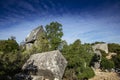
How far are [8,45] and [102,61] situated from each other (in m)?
19.3

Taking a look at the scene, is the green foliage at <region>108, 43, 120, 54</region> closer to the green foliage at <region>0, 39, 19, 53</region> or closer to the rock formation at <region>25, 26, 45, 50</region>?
the rock formation at <region>25, 26, 45, 50</region>

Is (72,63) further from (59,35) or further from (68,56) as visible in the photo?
(59,35)

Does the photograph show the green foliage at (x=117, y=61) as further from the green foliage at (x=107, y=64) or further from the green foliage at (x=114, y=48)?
the green foliage at (x=114, y=48)

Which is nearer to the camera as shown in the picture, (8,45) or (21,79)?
(21,79)

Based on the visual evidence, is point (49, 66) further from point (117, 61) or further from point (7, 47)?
point (117, 61)

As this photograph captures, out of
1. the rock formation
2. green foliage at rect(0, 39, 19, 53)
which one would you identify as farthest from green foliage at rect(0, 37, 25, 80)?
the rock formation

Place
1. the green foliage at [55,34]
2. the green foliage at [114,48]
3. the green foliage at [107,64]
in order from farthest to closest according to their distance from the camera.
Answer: the green foliage at [114,48] < the green foliage at [107,64] < the green foliage at [55,34]

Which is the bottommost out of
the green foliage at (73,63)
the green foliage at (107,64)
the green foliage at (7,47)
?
the green foliage at (107,64)

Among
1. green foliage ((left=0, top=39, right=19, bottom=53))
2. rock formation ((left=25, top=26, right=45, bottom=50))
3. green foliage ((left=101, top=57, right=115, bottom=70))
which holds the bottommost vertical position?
green foliage ((left=101, top=57, right=115, bottom=70))

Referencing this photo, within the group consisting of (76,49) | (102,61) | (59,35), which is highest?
(59,35)

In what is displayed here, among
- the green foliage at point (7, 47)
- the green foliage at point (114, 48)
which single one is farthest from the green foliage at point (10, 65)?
the green foliage at point (114, 48)

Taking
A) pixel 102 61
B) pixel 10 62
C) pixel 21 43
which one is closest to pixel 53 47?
pixel 10 62

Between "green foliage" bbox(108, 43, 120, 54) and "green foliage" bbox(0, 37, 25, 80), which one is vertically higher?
"green foliage" bbox(108, 43, 120, 54)

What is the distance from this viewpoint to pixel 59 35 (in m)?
19.3
